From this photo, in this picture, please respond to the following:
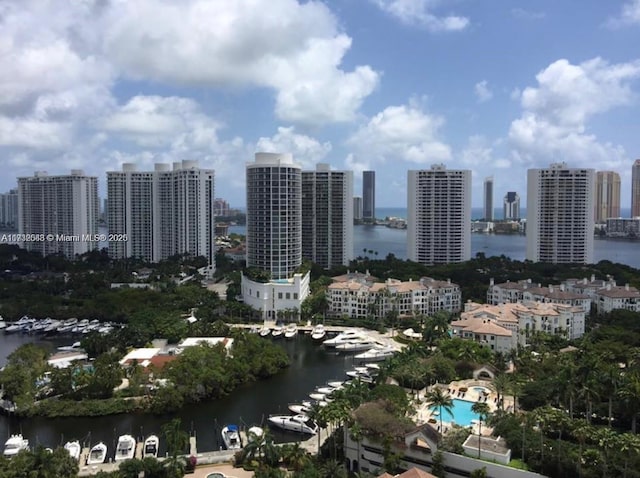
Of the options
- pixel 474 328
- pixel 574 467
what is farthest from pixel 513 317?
pixel 574 467

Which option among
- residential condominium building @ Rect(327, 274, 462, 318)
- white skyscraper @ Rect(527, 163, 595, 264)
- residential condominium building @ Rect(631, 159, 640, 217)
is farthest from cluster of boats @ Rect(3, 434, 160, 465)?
residential condominium building @ Rect(631, 159, 640, 217)

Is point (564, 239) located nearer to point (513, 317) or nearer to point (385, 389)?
point (513, 317)

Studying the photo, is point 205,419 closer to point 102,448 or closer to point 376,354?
point 102,448

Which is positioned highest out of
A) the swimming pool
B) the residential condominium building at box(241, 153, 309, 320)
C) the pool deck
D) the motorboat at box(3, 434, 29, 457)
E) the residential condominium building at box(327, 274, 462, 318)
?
the residential condominium building at box(241, 153, 309, 320)

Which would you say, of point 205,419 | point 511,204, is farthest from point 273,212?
point 511,204

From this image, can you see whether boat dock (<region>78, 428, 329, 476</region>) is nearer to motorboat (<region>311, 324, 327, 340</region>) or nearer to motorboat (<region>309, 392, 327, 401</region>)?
motorboat (<region>309, 392, 327, 401</region>)

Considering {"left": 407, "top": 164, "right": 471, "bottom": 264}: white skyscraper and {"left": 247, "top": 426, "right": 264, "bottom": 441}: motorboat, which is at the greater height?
{"left": 407, "top": 164, "right": 471, "bottom": 264}: white skyscraper

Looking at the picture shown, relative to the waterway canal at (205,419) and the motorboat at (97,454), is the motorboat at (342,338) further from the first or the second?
the motorboat at (97,454)
